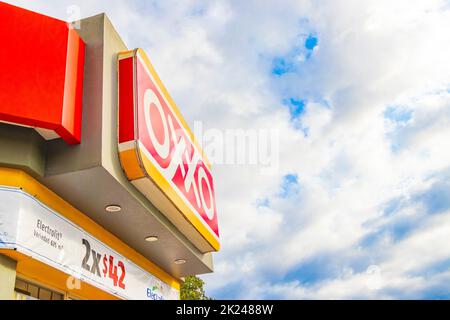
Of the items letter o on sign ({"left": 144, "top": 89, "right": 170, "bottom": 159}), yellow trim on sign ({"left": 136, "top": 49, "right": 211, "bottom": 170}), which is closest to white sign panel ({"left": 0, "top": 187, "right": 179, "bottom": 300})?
letter o on sign ({"left": 144, "top": 89, "right": 170, "bottom": 159})

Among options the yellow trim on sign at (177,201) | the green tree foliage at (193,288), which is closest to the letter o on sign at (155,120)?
the yellow trim on sign at (177,201)

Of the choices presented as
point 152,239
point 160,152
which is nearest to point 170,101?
point 160,152

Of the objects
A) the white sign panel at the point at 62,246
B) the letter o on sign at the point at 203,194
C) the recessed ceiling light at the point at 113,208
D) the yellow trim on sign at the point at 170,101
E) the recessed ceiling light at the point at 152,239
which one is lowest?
the white sign panel at the point at 62,246

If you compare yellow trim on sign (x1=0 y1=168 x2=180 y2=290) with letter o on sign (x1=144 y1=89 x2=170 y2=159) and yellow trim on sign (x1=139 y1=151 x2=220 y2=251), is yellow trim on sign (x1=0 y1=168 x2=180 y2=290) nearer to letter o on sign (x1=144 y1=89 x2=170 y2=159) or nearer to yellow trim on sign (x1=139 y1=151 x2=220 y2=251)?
yellow trim on sign (x1=139 y1=151 x2=220 y2=251)

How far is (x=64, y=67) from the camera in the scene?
643 cm

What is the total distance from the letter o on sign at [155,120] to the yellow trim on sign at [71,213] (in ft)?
5.25

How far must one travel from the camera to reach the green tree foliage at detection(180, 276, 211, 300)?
87.2 ft

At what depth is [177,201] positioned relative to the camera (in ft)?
26.7

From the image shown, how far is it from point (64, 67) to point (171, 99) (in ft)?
9.55

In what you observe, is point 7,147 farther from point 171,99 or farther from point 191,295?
point 191,295

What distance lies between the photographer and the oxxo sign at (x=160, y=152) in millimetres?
6988

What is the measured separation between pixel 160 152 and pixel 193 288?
21.4 m

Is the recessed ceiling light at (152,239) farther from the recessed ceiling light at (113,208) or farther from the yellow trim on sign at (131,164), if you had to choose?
the yellow trim on sign at (131,164)
